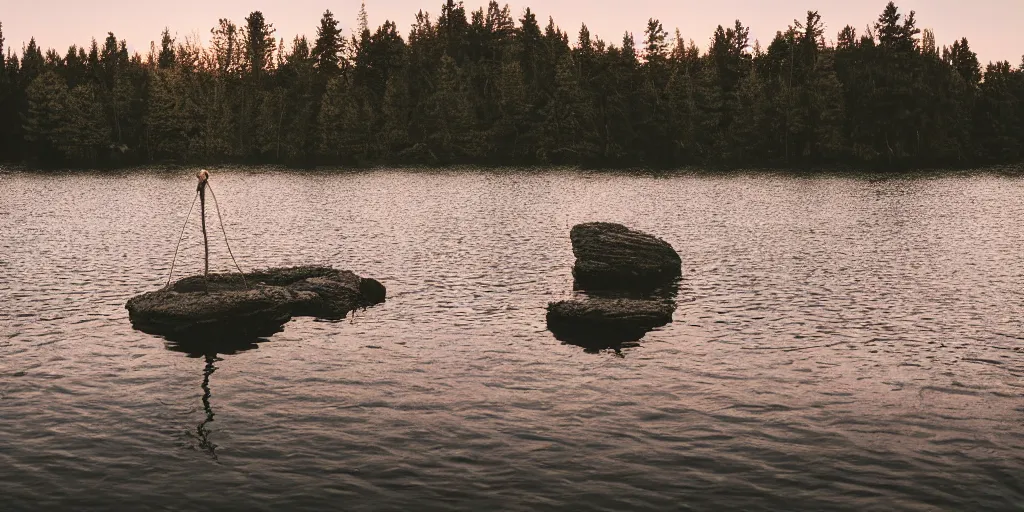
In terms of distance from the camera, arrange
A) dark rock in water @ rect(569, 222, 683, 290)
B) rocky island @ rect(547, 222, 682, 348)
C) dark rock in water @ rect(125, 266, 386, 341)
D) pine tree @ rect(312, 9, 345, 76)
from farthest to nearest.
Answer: pine tree @ rect(312, 9, 345, 76) < dark rock in water @ rect(569, 222, 683, 290) < rocky island @ rect(547, 222, 682, 348) < dark rock in water @ rect(125, 266, 386, 341)

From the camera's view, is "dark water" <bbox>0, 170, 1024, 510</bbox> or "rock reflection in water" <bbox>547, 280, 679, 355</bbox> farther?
"rock reflection in water" <bbox>547, 280, 679, 355</bbox>

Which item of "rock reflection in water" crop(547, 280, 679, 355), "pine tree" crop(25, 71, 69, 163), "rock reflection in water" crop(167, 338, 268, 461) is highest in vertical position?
"pine tree" crop(25, 71, 69, 163)

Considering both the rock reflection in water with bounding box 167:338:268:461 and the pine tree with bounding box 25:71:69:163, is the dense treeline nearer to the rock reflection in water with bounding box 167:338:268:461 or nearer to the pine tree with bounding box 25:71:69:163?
the pine tree with bounding box 25:71:69:163

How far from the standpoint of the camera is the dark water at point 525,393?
17516 millimetres

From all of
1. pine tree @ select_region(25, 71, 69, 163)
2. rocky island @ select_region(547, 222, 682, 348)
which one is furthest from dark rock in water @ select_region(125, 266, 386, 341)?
pine tree @ select_region(25, 71, 69, 163)

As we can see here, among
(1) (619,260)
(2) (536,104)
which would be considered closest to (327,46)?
(2) (536,104)

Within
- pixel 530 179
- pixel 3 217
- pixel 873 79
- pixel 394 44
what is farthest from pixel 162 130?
pixel 873 79

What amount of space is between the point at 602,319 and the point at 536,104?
14918 centimetres

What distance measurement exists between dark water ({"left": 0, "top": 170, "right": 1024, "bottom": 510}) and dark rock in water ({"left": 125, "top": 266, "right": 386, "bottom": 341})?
1026 mm

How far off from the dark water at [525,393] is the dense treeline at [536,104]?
105 m

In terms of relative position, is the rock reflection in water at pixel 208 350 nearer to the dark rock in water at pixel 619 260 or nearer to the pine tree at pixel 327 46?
the dark rock in water at pixel 619 260

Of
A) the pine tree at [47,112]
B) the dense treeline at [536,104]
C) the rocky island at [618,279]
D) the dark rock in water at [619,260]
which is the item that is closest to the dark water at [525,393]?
the rocky island at [618,279]

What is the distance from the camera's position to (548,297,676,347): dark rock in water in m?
30.6

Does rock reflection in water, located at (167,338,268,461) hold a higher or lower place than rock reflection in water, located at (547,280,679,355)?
lower
